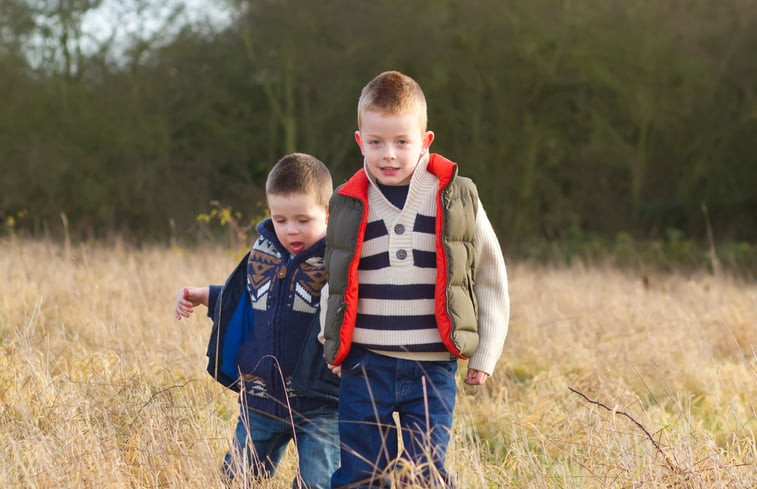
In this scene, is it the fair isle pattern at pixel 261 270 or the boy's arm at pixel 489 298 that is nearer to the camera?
the boy's arm at pixel 489 298

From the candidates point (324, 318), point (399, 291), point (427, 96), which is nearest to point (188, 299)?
point (324, 318)

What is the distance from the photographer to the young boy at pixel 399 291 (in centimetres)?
267

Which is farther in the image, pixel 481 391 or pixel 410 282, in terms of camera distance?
pixel 481 391

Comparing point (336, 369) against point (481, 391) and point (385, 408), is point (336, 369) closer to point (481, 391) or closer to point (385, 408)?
point (385, 408)

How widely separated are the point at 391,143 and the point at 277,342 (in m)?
0.78

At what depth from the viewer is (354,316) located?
2.71 meters

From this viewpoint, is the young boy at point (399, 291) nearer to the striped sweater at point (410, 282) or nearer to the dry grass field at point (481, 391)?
the striped sweater at point (410, 282)

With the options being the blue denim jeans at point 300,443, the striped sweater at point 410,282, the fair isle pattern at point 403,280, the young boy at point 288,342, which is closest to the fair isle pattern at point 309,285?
the young boy at point 288,342

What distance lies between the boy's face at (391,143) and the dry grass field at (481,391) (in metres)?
0.97

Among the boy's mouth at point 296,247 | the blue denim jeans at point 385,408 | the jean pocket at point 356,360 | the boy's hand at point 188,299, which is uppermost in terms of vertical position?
the boy's mouth at point 296,247

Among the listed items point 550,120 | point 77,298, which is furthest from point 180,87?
point 77,298

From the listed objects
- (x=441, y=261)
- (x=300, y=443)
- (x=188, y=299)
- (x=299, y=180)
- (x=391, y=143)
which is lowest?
(x=300, y=443)

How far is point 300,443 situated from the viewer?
2947 mm

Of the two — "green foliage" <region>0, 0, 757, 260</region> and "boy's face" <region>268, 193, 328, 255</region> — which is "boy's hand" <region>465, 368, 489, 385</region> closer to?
"boy's face" <region>268, 193, 328, 255</region>
